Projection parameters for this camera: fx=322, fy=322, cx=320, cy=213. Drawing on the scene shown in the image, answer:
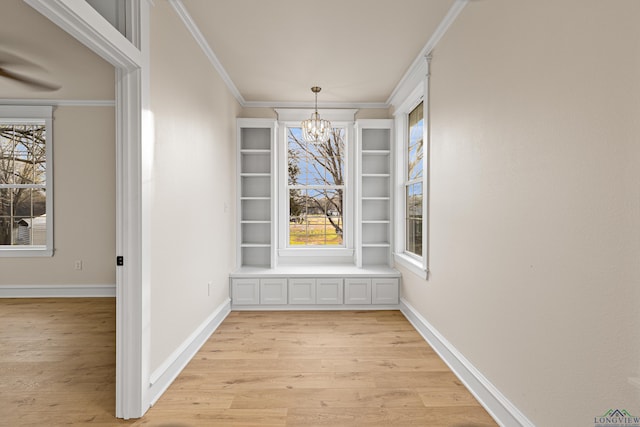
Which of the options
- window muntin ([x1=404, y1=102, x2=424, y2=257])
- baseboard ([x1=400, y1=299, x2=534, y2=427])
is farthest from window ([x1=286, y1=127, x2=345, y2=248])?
baseboard ([x1=400, y1=299, x2=534, y2=427])

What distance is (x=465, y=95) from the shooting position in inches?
93.6

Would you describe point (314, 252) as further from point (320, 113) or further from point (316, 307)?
point (320, 113)

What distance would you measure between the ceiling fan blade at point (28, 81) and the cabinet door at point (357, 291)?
4609mm

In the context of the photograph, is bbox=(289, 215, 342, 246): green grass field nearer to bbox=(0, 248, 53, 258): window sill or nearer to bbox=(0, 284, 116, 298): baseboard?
bbox=(0, 284, 116, 298): baseboard

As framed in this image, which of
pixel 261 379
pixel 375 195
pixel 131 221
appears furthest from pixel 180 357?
pixel 375 195

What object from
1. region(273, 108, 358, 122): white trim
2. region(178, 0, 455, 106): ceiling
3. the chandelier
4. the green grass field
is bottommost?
the green grass field

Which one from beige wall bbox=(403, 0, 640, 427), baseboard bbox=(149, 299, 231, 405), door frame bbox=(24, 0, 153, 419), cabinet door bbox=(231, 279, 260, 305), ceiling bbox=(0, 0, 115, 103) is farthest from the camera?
cabinet door bbox=(231, 279, 260, 305)

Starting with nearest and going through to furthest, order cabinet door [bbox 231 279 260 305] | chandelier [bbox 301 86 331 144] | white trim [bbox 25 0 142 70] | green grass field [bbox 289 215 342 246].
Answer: white trim [bbox 25 0 142 70] → chandelier [bbox 301 86 331 144] → cabinet door [bbox 231 279 260 305] → green grass field [bbox 289 215 342 246]

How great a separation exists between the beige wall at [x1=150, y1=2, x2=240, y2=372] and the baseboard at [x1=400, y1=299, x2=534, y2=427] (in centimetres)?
219

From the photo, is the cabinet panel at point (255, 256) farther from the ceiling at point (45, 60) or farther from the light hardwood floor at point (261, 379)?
the ceiling at point (45, 60)

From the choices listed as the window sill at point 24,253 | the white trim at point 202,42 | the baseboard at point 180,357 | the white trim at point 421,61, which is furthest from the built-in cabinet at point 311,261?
the window sill at point 24,253

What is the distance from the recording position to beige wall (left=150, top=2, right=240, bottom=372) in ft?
7.27

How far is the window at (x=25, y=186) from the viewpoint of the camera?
188 inches

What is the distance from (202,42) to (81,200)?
3.42 m
